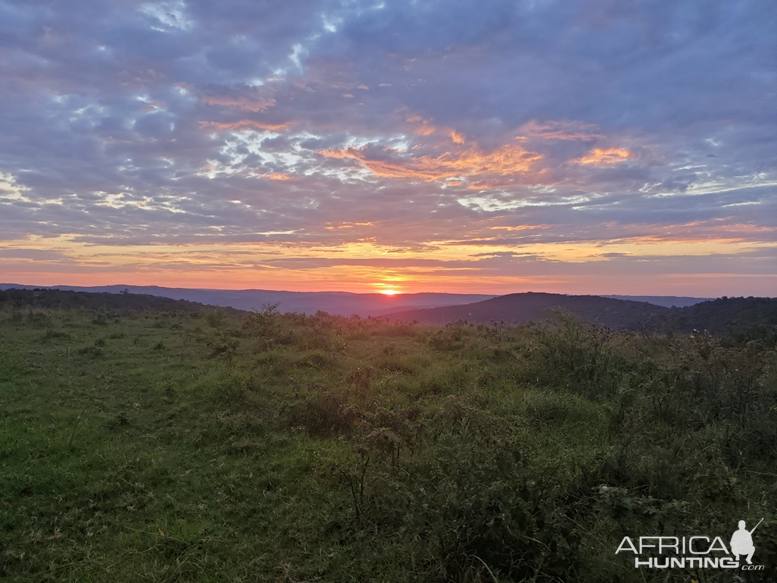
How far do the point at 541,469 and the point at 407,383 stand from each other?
5.51m

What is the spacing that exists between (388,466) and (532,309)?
1670 inches

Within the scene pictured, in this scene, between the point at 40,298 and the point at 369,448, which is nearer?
the point at 369,448

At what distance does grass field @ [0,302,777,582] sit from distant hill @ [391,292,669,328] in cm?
2497

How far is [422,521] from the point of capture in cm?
394

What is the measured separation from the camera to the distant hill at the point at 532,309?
3625 centimetres

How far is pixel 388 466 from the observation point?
16.9 feet

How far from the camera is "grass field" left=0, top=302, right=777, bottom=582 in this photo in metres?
3.64

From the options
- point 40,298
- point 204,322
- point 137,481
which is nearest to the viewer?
point 137,481

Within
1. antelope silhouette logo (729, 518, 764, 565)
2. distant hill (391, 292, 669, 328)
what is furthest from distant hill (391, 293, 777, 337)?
antelope silhouette logo (729, 518, 764, 565)

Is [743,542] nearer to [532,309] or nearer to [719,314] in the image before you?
[719,314]

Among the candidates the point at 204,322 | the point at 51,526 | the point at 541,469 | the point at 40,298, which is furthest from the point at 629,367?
the point at 40,298

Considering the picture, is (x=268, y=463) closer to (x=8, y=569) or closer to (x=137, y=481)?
(x=137, y=481)

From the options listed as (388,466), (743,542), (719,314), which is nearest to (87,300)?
(388,466)

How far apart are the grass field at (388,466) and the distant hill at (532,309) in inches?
983
